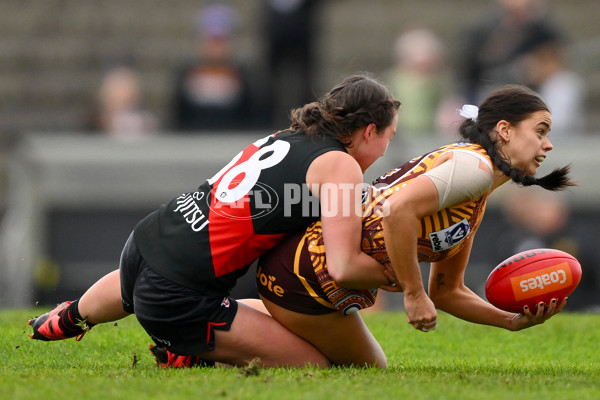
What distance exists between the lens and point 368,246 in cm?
491

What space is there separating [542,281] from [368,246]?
0.91m

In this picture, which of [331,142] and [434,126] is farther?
[434,126]

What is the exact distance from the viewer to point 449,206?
4.82m

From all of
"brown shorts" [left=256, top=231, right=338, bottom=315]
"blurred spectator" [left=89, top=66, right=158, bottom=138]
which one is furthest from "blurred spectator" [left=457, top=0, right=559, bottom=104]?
"brown shorts" [left=256, top=231, right=338, bottom=315]

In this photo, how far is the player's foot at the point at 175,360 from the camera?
17.4 ft

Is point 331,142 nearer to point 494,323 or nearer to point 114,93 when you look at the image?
point 494,323

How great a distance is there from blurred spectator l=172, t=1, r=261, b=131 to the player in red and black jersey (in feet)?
20.8

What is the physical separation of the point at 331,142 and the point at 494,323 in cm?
136

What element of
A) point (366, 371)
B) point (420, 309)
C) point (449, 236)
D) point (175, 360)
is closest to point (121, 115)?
point (175, 360)

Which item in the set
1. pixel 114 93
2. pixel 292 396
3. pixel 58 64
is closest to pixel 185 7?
pixel 58 64

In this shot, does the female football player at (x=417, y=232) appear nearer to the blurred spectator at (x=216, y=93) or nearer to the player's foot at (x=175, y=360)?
the player's foot at (x=175, y=360)

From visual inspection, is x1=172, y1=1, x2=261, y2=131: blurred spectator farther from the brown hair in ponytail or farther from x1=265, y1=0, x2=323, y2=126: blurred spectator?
the brown hair in ponytail

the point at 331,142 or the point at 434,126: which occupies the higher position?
the point at 331,142

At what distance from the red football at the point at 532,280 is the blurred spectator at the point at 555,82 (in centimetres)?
564
